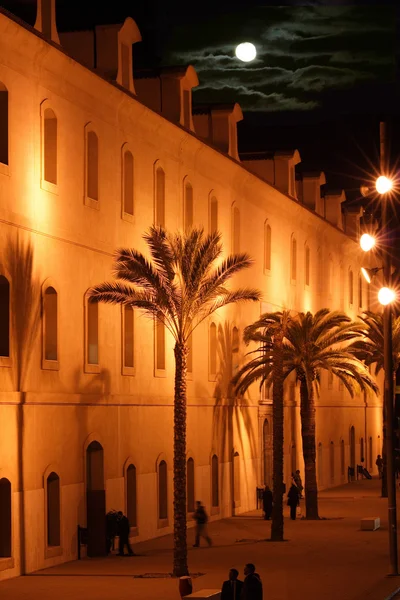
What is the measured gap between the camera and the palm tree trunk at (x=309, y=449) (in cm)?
4862

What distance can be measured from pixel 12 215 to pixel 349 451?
46.9m

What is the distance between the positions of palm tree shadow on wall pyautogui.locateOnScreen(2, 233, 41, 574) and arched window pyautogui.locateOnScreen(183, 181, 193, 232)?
13.1 metres

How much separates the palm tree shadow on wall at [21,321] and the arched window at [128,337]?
7.19m

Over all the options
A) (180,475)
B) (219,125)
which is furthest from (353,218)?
(180,475)

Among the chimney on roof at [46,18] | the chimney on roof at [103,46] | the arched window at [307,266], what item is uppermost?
the chimney on roof at [103,46]

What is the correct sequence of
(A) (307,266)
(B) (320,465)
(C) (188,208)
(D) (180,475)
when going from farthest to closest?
(B) (320,465) < (A) (307,266) < (C) (188,208) < (D) (180,475)

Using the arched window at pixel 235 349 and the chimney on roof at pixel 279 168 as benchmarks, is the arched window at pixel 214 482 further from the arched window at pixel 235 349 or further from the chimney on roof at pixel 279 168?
the chimney on roof at pixel 279 168

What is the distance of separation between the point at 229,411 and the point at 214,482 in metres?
3.10

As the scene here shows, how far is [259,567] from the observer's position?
32.6 metres

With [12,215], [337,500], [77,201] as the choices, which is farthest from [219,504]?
[12,215]

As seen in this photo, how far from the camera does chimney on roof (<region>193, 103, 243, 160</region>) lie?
51312mm

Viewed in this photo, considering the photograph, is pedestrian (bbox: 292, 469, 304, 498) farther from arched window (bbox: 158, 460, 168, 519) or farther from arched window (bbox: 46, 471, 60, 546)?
→ arched window (bbox: 46, 471, 60, 546)

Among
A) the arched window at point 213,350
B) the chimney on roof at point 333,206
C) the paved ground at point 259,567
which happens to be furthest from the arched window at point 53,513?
the chimney on roof at point 333,206

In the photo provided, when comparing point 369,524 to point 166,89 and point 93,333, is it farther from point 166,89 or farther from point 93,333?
point 166,89
